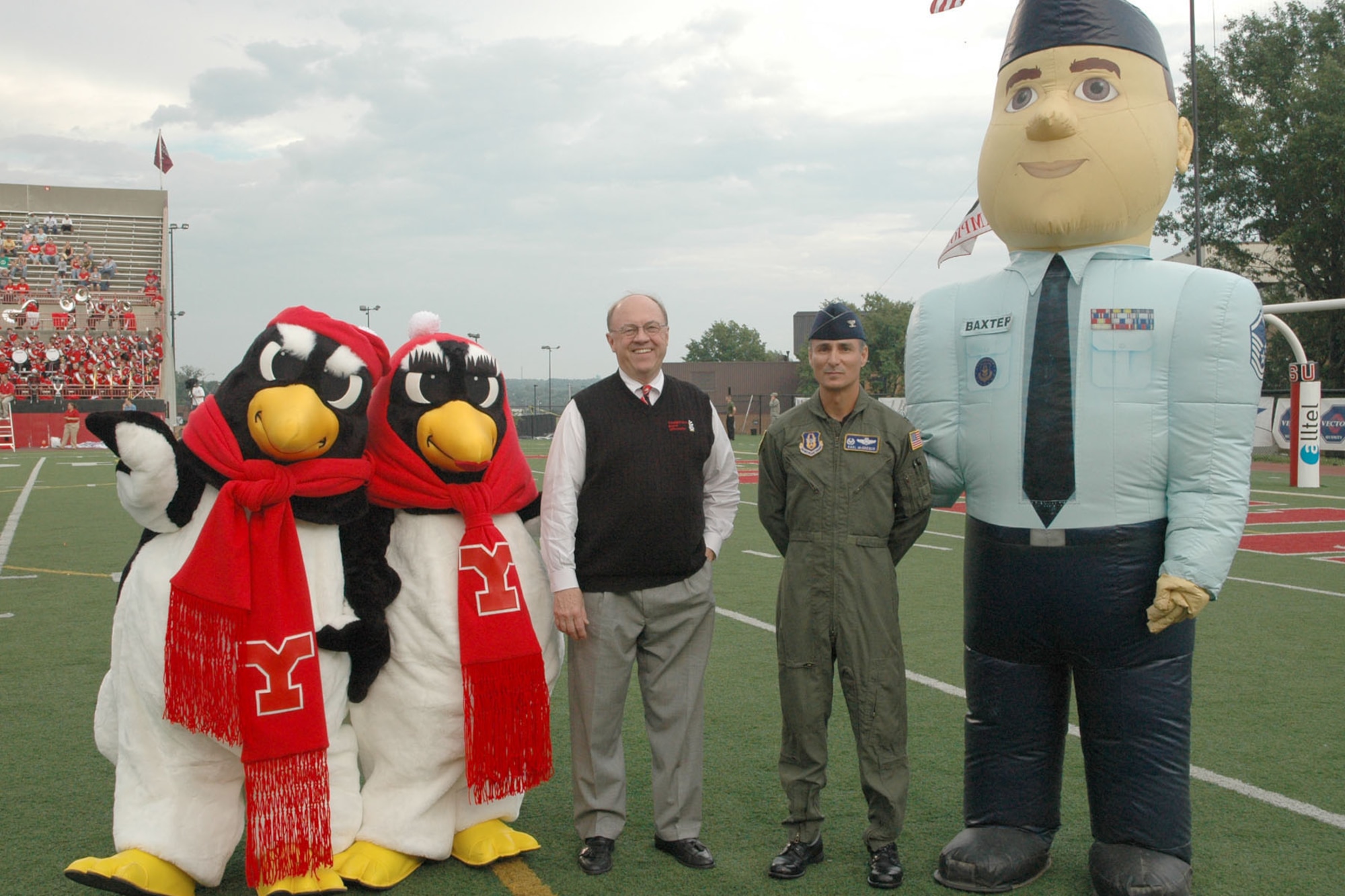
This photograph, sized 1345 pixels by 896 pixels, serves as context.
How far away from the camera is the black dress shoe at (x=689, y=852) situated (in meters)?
3.48

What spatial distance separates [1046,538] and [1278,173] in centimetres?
3001

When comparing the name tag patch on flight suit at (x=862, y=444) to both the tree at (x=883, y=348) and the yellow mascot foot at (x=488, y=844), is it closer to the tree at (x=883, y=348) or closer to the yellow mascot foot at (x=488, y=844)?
the yellow mascot foot at (x=488, y=844)

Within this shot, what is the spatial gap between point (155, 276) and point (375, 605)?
4432 centimetres

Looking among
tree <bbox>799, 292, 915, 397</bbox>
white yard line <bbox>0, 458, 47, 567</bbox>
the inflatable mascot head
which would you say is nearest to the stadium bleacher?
white yard line <bbox>0, 458, 47, 567</bbox>

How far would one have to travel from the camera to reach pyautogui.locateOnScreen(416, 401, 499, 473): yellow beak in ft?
10.9

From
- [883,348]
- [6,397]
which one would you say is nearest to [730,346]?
[883,348]

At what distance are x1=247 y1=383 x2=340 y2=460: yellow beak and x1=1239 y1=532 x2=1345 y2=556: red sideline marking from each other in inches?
374

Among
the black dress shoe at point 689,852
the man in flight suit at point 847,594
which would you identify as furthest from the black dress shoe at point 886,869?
the black dress shoe at point 689,852

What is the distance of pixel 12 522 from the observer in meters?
12.7

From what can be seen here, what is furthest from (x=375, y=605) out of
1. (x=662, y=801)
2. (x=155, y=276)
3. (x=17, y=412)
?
(x=155, y=276)

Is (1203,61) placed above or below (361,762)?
above

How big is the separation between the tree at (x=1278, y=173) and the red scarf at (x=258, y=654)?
30.0 metres

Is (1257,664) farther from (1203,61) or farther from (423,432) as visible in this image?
(1203,61)

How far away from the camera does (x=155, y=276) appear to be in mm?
42625
